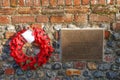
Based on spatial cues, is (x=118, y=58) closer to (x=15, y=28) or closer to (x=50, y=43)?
(x=50, y=43)

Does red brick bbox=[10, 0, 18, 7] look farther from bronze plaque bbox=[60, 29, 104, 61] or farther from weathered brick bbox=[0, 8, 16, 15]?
bronze plaque bbox=[60, 29, 104, 61]

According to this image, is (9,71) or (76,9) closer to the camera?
(76,9)

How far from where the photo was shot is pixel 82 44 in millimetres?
3477

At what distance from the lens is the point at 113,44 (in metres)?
3.49

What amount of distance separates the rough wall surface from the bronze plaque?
66 mm

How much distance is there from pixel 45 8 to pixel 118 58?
1.13 meters

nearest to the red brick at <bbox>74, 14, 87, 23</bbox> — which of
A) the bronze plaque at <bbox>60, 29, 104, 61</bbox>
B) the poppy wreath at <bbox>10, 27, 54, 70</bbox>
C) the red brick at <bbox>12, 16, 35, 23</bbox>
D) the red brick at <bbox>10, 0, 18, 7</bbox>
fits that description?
the bronze plaque at <bbox>60, 29, 104, 61</bbox>

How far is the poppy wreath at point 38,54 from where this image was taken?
3.45m

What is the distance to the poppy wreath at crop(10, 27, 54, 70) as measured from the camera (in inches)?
136

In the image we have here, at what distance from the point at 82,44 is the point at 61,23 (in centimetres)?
38

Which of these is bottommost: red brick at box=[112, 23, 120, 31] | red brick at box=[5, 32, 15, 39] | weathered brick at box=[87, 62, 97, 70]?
weathered brick at box=[87, 62, 97, 70]

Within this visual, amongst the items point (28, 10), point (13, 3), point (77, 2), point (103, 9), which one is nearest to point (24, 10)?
point (28, 10)

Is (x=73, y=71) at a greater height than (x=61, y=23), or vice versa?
(x=61, y=23)

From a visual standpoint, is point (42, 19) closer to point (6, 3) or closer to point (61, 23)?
point (61, 23)
